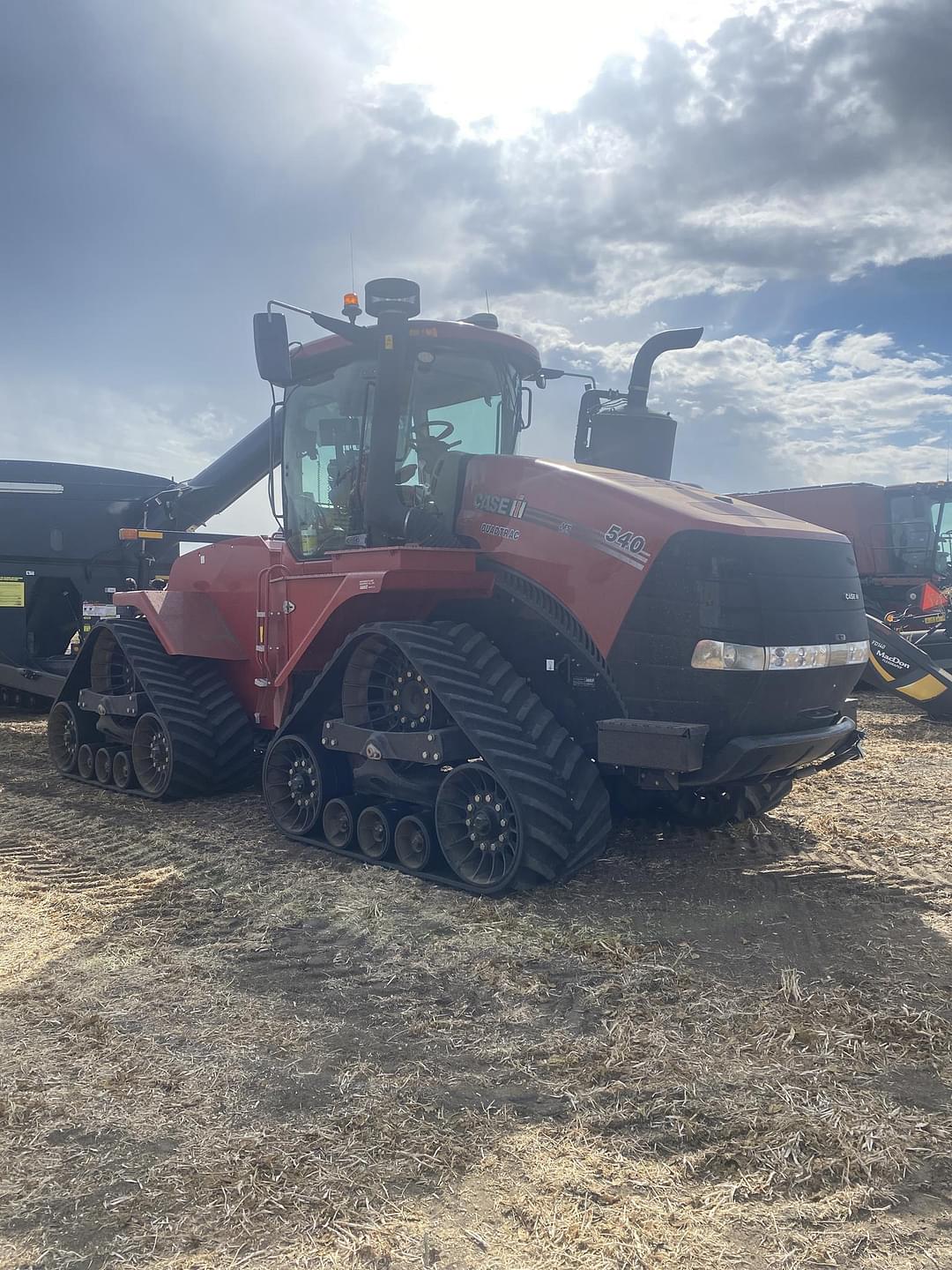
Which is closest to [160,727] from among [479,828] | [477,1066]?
[479,828]

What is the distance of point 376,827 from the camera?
5.70 metres

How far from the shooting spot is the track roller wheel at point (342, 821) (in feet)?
19.1

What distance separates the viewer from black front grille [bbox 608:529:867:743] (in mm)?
4758

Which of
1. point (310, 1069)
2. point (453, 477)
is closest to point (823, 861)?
point (453, 477)

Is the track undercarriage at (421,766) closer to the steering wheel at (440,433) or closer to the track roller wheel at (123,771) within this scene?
the track roller wheel at (123,771)

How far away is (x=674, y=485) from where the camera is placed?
5.73 metres

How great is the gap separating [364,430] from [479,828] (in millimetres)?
2575

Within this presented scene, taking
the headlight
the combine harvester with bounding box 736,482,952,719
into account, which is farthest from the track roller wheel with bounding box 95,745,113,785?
the combine harvester with bounding box 736,482,952,719

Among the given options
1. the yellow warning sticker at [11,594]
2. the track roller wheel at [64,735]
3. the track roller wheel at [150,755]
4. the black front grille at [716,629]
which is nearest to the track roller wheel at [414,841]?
the black front grille at [716,629]

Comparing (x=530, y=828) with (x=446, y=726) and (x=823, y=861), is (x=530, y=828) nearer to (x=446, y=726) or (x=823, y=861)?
(x=446, y=726)

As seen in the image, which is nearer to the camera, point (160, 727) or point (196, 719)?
point (196, 719)

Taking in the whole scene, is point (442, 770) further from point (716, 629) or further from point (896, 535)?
point (896, 535)

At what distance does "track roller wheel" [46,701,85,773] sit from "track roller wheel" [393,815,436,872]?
4.01m

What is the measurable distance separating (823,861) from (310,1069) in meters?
3.47
